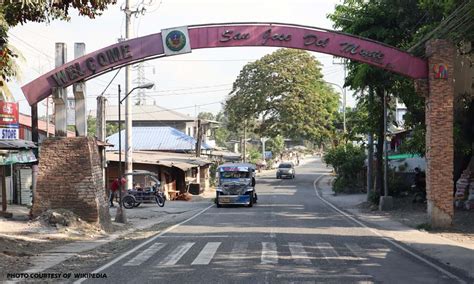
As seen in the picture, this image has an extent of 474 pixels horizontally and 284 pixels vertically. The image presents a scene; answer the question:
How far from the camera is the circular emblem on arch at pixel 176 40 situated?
1912 centimetres

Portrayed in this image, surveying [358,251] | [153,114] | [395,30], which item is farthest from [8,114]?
[153,114]

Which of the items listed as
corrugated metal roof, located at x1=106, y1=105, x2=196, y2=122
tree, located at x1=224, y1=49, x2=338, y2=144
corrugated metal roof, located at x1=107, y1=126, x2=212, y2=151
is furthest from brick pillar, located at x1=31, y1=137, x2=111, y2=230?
corrugated metal roof, located at x1=106, y1=105, x2=196, y2=122

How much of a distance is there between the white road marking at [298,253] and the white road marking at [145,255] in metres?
3.36

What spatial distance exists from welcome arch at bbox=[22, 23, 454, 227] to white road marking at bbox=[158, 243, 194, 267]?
7428 millimetres

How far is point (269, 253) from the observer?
13.0m

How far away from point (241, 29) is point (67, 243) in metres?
9.29

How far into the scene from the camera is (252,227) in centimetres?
1942

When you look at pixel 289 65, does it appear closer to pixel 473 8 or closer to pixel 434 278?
pixel 473 8

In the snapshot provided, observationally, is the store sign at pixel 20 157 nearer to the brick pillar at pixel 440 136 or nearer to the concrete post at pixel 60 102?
the concrete post at pixel 60 102

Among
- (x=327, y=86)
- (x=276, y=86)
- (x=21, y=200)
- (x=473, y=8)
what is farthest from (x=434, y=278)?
(x=327, y=86)

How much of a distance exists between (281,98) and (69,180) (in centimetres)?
4115

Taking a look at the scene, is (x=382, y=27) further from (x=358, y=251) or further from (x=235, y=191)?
(x=358, y=251)

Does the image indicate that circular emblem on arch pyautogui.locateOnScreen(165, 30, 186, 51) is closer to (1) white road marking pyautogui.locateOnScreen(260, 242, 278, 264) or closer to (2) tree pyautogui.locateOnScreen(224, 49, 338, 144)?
(1) white road marking pyautogui.locateOnScreen(260, 242, 278, 264)

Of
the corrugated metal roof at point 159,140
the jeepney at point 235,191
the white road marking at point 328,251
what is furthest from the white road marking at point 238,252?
the corrugated metal roof at point 159,140
